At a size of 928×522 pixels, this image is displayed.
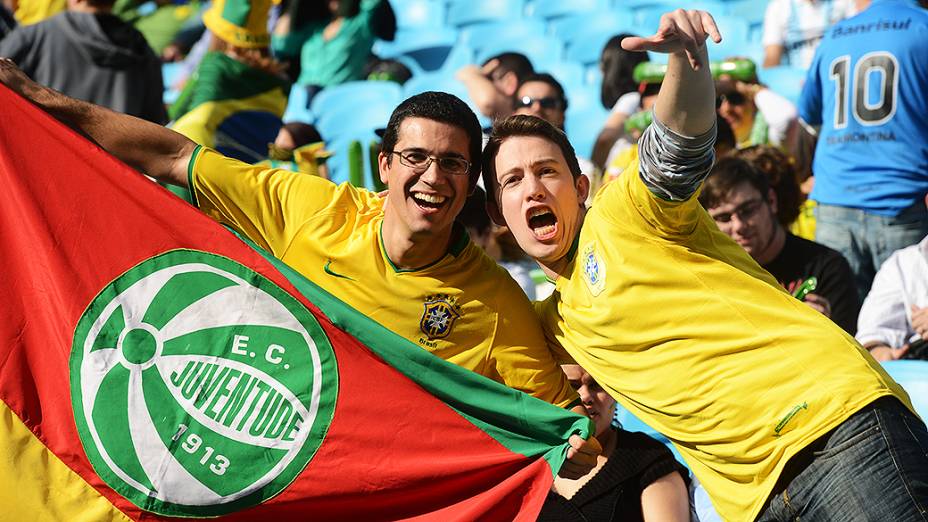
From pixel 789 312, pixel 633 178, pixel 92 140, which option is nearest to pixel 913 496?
pixel 789 312

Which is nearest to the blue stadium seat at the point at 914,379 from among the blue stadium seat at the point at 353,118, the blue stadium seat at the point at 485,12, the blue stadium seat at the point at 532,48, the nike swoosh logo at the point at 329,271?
the nike swoosh logo at the point at 329,271

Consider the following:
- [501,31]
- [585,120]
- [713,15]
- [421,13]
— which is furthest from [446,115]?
[421,13]

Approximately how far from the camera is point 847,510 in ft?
9.27

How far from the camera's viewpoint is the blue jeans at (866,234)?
5895 millimetres

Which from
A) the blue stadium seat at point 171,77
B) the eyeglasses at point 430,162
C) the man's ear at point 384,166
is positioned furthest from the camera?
the blue stadium seat at point 171,77

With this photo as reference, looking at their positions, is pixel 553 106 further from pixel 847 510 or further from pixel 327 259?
pixel 847 510

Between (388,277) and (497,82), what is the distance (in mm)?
4112

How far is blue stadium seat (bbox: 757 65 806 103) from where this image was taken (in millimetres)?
8758

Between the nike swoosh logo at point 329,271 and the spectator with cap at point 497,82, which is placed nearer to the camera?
the nike swoosh logo at point 329,271

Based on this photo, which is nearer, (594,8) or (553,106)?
(553,106)

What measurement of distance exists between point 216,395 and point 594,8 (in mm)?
9378

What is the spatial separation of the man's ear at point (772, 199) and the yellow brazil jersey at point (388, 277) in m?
1.87

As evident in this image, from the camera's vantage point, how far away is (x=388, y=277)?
3.69 m

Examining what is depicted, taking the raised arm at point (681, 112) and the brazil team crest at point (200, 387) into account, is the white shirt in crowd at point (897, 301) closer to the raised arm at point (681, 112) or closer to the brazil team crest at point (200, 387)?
the raised arm at point (681, 112)
